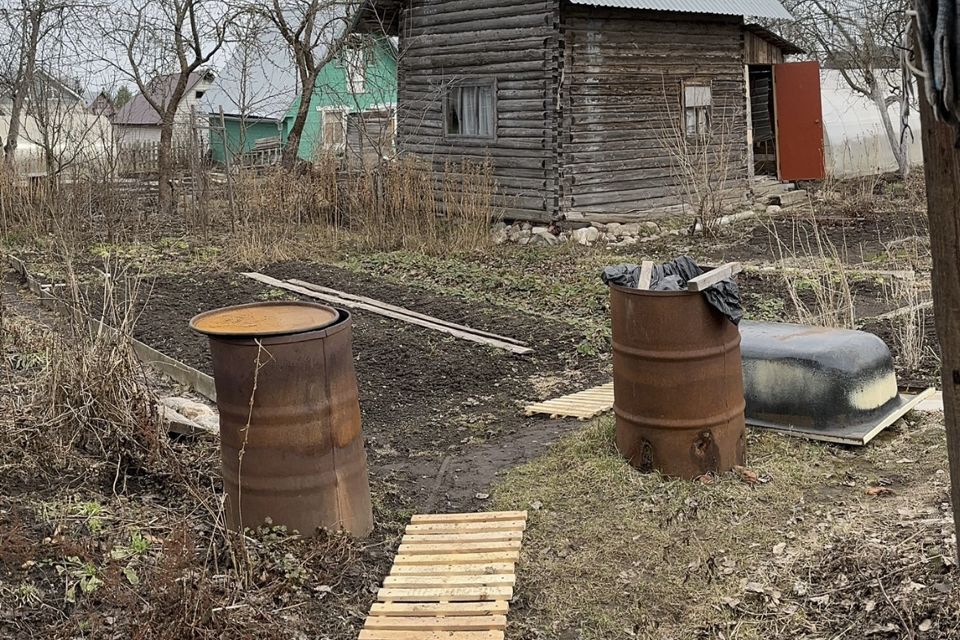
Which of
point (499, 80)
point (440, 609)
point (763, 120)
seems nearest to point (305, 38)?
point (499, 80)

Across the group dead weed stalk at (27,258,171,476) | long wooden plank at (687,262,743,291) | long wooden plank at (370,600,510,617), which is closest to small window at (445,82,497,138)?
long wooden plank at (687,262,743,291)

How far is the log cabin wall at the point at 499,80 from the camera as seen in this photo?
15227 mm

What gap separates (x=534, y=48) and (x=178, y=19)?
808 centimetres

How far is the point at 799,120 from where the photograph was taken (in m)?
19.0

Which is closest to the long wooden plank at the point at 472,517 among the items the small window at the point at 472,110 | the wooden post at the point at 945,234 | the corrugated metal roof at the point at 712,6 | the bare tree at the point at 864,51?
the wooden post at the point at 945,234

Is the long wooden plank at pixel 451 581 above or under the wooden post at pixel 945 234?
under

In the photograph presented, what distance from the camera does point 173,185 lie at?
18.7 meters

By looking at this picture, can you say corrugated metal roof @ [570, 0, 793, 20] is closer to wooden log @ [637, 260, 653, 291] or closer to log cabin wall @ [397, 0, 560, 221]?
log cabin wall @ [397, 0, 560, 221]

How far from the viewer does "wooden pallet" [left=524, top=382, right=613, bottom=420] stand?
21.6 ft

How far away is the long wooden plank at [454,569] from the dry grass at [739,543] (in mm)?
112

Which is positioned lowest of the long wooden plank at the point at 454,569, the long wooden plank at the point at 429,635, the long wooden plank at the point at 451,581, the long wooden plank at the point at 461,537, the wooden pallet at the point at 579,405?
the long wooden plank at the point at 429,635

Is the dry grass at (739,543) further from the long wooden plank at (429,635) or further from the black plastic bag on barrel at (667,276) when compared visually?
the black plastic bag on barrel at (667,276)

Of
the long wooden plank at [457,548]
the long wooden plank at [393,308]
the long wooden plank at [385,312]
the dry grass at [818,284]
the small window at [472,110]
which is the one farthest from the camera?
the small window at [472,110]

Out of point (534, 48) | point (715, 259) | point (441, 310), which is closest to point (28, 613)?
point (441, 310)
